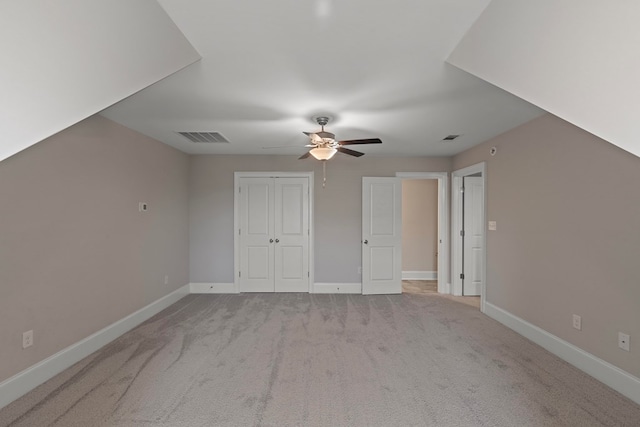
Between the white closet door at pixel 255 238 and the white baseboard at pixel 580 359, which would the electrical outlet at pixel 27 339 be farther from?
the white baseboard at pixel 580 359

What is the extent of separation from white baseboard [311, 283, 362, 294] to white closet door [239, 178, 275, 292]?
799 millimetres

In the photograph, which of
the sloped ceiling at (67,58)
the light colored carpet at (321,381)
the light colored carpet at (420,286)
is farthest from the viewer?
the light colored carpet at (420,286)

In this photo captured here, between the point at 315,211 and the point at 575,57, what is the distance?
162 inches

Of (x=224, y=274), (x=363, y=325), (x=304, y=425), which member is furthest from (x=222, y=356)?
(x=224, y=274)

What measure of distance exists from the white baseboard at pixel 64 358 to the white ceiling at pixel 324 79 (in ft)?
7.57

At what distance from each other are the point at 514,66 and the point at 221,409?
9.18 feet

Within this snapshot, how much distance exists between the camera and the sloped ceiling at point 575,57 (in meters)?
1.00

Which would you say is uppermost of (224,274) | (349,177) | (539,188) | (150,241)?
(349,177)

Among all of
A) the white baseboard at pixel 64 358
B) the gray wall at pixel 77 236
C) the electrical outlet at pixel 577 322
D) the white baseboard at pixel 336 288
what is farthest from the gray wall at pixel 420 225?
the white baseboard at pixel 64 358

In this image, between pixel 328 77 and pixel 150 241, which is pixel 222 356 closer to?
pixel 150 241

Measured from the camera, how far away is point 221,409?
6.60 feet

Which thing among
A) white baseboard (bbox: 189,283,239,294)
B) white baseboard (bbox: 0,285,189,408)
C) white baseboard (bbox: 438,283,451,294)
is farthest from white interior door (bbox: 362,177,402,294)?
white baseboard (bbox: 0,285,189,408)

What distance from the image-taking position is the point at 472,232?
192 inches

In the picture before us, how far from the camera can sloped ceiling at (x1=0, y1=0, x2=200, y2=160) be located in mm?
945
